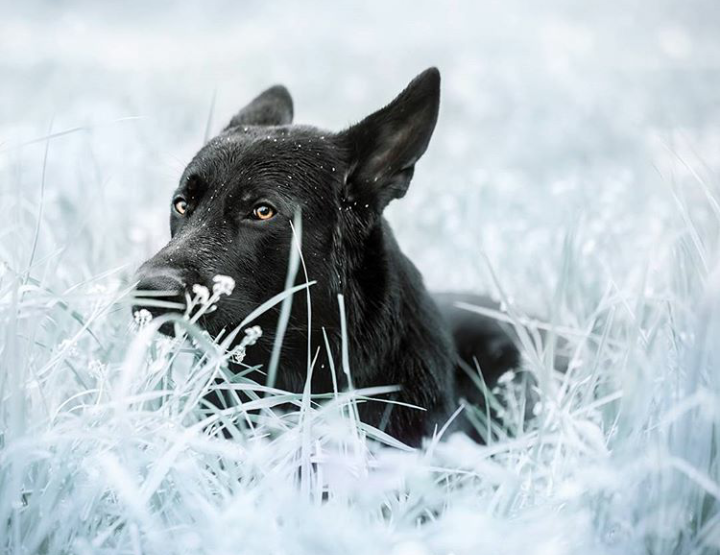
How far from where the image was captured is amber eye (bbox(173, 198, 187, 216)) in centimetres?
280

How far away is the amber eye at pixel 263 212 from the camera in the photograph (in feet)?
8.66

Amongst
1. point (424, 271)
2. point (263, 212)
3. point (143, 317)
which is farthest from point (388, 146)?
point (424, 271)

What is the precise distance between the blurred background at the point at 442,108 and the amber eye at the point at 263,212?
1.72 feet

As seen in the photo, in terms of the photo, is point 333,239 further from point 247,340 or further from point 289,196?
point 247,340

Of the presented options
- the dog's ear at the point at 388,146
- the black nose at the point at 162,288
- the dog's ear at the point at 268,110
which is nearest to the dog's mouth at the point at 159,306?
the black nose at the point at 162,288

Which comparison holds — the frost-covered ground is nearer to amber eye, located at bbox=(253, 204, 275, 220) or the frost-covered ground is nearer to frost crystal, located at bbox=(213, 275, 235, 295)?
frost crystal, located at bbox=(213, 275, 235, 295)

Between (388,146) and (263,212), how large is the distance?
0.51 meters

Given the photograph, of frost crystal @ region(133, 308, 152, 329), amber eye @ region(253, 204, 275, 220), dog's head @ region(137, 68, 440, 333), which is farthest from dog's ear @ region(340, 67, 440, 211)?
frost crystal @ region(133, 308, 152, 329)

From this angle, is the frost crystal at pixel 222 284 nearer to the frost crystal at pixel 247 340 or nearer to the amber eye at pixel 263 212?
the frost crystal at pixel 247 340

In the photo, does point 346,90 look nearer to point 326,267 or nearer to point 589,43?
point 589,43

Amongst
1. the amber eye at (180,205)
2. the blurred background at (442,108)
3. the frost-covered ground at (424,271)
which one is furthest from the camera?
the blurred background at (442,108)

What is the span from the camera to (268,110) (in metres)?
3.41

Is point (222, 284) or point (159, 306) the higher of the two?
point (222, 284)

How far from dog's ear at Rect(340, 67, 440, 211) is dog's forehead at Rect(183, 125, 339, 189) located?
3.5 inches
